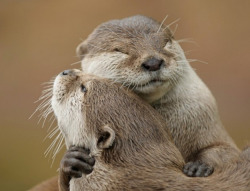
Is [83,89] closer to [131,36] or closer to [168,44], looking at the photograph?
[131,36]

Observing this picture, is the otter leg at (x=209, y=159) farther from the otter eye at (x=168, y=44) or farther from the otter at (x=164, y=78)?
the otter eye at (x=168, y=44)

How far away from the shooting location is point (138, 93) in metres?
3.74

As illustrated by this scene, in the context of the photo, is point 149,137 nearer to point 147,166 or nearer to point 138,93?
point 147,166

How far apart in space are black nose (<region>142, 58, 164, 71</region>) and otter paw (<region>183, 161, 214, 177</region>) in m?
0.53

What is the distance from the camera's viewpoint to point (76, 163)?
3.42 m

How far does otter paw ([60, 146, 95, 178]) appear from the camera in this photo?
11.1ft

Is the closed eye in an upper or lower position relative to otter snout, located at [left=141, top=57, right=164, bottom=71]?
lower

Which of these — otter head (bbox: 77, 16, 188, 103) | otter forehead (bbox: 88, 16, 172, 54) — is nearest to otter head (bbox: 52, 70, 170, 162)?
otter head (bbox: 77, 16, 188, 103)

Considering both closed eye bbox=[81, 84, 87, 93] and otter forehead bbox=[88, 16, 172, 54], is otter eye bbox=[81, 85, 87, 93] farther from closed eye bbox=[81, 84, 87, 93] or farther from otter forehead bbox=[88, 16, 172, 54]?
otter forehead bbox=[88, 16, 172, 54]

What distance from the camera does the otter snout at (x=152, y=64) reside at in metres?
3.65

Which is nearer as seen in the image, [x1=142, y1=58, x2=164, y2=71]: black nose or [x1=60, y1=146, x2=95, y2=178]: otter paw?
[x1=60, y1=146, x2=95, y2=178]: otter paw

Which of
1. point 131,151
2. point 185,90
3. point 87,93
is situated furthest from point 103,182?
point 185,90

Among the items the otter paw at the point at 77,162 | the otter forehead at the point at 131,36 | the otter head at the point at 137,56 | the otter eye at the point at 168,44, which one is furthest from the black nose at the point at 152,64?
the otter paw at the point at 77,162

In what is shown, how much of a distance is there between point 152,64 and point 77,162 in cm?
67
